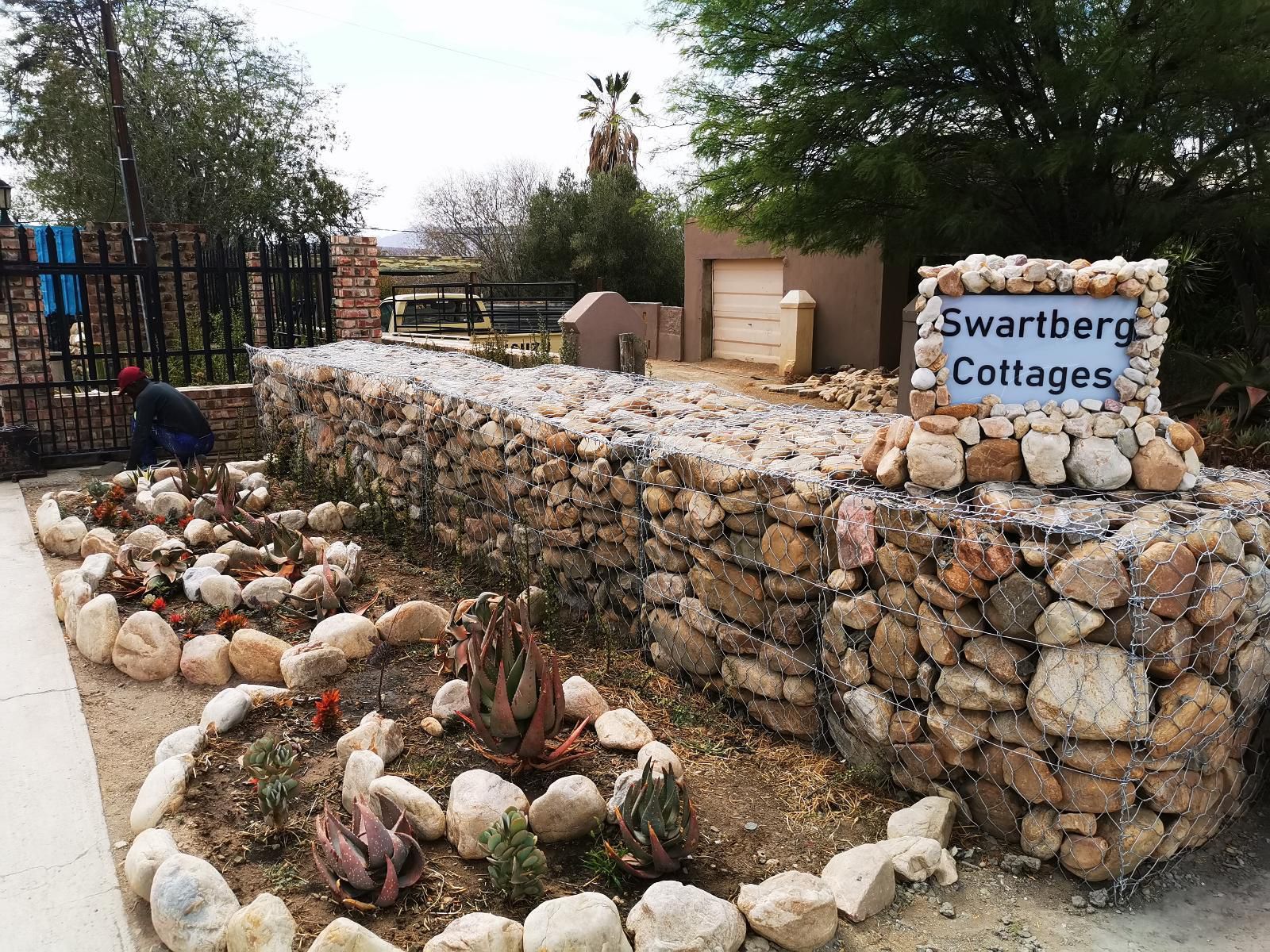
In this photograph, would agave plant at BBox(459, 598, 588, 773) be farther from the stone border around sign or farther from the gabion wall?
the stone border around sign

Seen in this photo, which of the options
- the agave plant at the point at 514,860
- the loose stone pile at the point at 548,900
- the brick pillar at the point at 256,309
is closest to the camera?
the loose stone pile at the point at 548,900

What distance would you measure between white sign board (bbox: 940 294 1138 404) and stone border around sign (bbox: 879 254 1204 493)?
0.03 metres

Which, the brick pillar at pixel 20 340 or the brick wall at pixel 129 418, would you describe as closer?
the brick pillar at pixel 20 340

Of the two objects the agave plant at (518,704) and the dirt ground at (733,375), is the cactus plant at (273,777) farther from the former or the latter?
the dirt ground at (733,375)

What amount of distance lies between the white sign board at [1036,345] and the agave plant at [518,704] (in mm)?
1699

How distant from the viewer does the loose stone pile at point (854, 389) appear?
1337 cm

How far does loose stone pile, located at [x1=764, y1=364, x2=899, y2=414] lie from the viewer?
1337 cm

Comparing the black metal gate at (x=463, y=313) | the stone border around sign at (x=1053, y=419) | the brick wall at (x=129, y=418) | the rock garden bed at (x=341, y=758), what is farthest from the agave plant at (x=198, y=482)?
the black metal gate at (x=463, y=313)

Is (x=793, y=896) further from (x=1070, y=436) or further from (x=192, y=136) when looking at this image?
(x=192, y=136)

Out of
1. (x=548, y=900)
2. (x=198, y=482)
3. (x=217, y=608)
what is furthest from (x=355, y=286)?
(x=548, y=900)

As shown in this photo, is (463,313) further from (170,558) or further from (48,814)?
(48,814)

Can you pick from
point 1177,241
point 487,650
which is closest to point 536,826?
point 487,650

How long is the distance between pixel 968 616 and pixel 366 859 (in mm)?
1951

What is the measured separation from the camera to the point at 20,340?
8.90 metres
